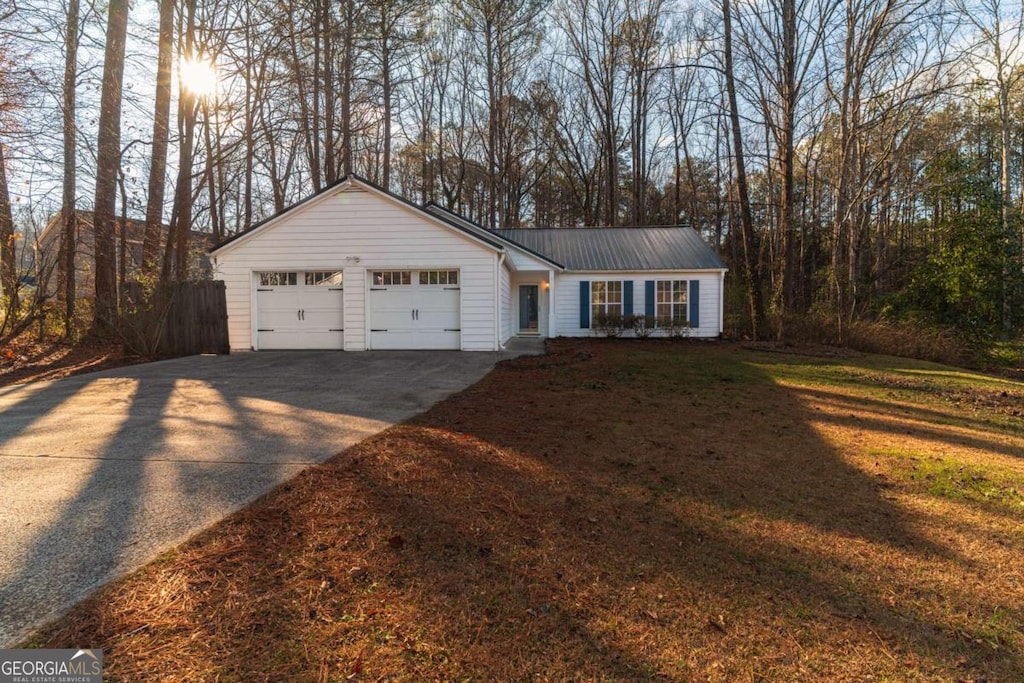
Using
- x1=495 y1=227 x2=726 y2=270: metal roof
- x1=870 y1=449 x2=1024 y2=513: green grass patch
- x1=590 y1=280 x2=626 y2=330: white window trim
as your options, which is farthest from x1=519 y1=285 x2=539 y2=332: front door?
x1=870 y1=449 x2=1024 y2=513: green grass patch

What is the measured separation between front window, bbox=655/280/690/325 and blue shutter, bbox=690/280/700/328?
162mm

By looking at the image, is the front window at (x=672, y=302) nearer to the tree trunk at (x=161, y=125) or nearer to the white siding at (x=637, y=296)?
the white siding at (x=637, y=296)

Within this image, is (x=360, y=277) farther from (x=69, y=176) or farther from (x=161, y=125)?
(x=69, y=176)

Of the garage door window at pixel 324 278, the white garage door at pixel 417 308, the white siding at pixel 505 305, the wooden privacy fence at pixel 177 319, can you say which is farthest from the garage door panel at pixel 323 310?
the white siding at pixel 505 305

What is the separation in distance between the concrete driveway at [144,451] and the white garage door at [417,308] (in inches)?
133

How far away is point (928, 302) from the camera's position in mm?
15203

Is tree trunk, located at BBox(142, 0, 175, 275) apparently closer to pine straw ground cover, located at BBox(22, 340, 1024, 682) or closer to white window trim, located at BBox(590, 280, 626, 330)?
pine straw ground cover, located at BBox(22, 340, 1024, 682)

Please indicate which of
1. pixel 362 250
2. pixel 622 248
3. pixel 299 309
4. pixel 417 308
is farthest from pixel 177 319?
pixel 622 248

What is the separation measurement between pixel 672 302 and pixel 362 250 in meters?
10.5

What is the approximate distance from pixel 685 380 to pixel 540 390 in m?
2.85

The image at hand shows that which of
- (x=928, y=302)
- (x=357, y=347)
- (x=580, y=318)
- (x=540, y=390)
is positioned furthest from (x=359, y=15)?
(x=928, y=302)

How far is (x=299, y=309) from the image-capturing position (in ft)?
42.2

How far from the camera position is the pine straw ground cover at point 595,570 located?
6.13 feet

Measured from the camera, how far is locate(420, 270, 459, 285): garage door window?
41.9ft
